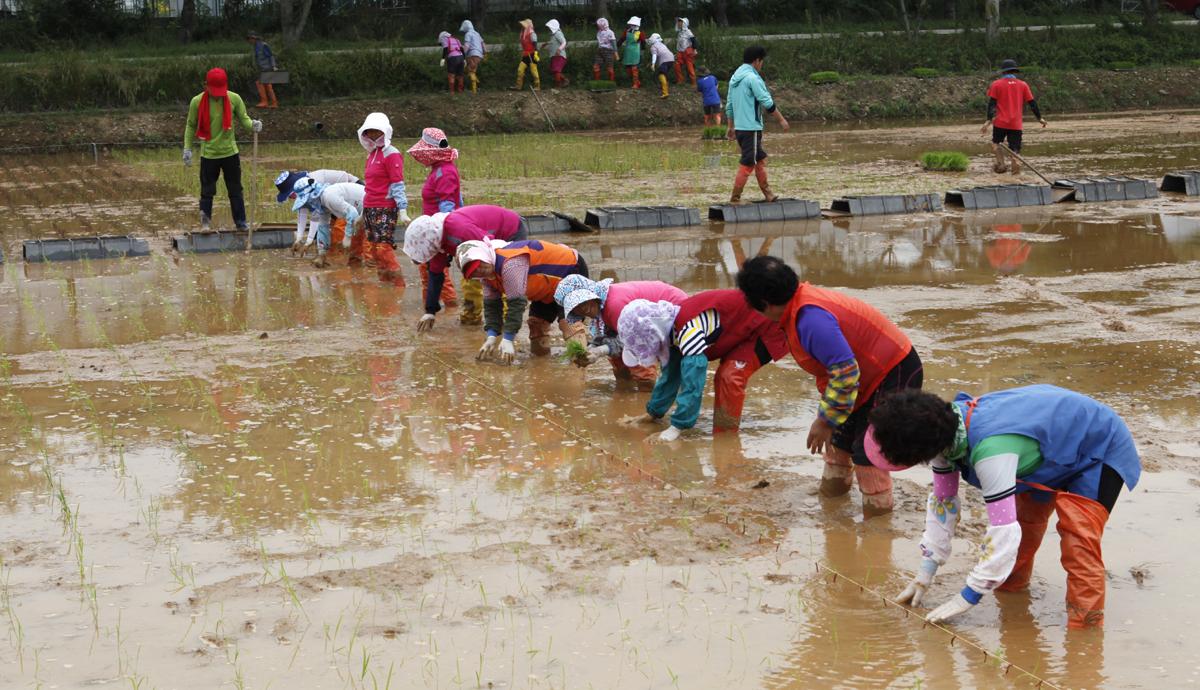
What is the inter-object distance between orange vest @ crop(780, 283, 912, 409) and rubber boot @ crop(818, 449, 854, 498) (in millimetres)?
348

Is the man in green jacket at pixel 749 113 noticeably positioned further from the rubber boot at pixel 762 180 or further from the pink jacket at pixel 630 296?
the pink jacket at pixel 630 296

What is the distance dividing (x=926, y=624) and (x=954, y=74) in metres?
29.4

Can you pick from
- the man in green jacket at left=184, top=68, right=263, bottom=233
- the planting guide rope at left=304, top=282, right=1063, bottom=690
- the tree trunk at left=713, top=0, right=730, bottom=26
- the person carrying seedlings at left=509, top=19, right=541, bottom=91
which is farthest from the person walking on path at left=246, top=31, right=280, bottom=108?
the planting guide rope at left=304, top=282, right=1063, bottom=690

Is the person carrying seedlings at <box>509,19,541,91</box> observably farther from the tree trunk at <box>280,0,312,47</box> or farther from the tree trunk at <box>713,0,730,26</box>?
the tree trunk at <box>713,0,730,26</box>

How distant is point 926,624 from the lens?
139 inches

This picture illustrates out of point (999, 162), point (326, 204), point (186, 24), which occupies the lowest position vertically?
point (326, 204)

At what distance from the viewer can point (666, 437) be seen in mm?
5305

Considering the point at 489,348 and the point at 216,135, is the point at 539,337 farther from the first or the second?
the point at 216,135

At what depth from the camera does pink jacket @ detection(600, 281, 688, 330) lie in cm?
570

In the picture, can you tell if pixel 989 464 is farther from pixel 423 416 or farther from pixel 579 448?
pixel 423 416

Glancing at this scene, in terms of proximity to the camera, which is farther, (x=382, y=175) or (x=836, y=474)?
(x=382, y=175)

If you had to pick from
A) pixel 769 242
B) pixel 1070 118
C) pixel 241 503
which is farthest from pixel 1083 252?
pixel 1070 118

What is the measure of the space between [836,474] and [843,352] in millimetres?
681

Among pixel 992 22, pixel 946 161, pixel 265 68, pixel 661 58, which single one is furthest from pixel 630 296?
pixel 992 22
